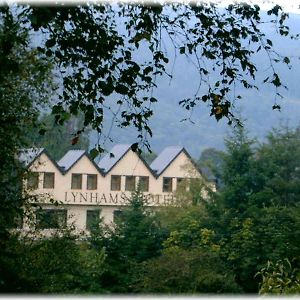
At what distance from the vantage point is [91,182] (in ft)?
114

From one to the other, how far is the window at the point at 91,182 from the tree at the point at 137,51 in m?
30.2

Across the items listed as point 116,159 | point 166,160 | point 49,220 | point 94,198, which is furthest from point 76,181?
point 49,220

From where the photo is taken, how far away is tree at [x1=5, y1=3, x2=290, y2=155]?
419cm

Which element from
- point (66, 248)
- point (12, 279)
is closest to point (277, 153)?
point (66, 248)

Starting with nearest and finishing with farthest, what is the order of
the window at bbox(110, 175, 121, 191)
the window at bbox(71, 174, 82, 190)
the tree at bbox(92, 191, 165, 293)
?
the tree at bbox(92, 191, 165, 293) < the window at bbox(71, 174, 82, 190) < the window at bbox(110, 175, 121, 191)

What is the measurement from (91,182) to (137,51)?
3046 cm

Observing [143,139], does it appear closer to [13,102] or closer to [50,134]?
[13,102]

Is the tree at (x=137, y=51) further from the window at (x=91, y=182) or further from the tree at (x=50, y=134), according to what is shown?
the window at (x=91, y=182)

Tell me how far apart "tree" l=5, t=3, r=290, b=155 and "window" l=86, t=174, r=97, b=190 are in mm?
30167

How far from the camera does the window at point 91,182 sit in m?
34.7

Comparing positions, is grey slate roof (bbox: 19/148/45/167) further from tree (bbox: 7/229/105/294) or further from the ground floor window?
the ground floor window

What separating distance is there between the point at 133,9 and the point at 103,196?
99.2 ft

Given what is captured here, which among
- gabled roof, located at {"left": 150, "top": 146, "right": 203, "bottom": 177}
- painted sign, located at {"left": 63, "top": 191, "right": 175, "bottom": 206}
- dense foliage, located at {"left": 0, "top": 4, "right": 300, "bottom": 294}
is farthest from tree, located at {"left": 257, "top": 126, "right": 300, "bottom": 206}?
painted sign, located at {"left": 63, "top": 191, "right": 175, "bottom": 206}

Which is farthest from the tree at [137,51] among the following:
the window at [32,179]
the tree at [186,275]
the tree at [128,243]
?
the tree at [128,243]
